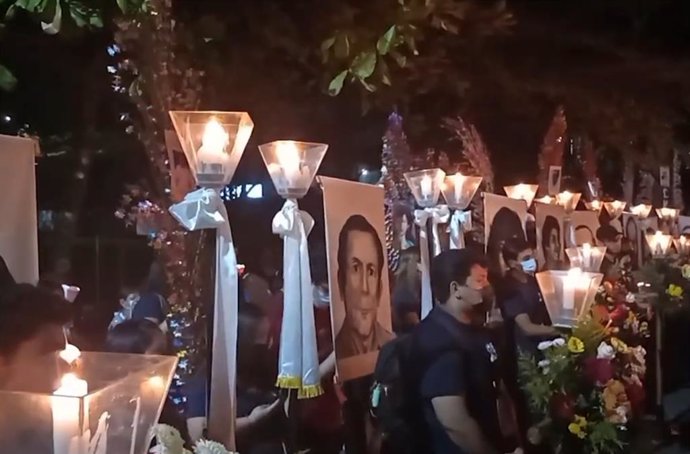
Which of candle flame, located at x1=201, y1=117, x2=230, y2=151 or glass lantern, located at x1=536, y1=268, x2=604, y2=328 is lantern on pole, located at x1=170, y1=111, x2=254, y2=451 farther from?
glass lantern, located at x1=536, y1=268, x2=604, y2=328

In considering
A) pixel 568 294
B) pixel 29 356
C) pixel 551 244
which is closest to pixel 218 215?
pixel 29 356

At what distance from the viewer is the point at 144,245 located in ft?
10.2

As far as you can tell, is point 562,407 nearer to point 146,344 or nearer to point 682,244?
point 682,244

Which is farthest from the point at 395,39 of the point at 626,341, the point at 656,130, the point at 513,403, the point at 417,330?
the point at 656,130

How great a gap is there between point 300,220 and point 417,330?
50 centimetres

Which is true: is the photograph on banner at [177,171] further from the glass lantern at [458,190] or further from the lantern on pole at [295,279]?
the glass lantern at [458,190]

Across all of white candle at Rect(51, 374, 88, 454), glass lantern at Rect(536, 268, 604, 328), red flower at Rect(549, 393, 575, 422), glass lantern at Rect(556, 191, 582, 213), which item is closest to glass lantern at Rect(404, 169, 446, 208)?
glass lantern at Rect(536, 268, 604, 328)

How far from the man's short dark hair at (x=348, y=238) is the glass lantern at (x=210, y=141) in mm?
435

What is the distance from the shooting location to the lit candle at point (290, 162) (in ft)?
7.97

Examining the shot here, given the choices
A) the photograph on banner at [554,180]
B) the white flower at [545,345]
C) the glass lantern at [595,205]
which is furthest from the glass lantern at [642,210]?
the white flower at [545,345]

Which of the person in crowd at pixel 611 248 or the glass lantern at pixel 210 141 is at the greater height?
the glass lantern at pixel 210 141

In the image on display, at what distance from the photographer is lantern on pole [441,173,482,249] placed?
3.33m

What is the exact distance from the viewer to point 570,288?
3.19m

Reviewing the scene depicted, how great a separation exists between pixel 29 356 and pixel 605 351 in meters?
1.94
